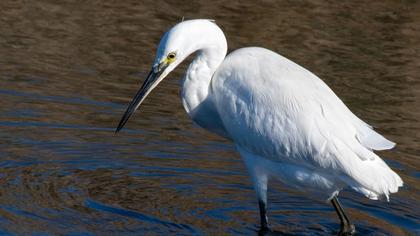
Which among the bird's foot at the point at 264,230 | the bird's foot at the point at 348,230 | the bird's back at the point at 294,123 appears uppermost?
the bird's back at the point at 294,123

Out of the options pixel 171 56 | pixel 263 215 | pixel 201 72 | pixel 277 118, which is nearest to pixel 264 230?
pixel 263 215

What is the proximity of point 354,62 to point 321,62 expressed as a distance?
391 millimetres

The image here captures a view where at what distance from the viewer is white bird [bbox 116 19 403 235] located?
747cm

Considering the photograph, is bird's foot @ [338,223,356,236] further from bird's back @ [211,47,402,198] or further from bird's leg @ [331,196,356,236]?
bird's back @ [211,47,402,198]

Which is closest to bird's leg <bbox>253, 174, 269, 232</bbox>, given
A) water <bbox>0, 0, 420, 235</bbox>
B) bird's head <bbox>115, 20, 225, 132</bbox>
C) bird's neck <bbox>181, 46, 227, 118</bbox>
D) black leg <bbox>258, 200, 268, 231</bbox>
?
black leg <bbox>258, 200, 268, 231</bbox>

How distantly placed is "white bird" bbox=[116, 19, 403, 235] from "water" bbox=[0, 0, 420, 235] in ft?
1.87

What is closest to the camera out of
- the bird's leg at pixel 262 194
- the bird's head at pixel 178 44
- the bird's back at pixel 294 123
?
the bird's back at pixel 294 123

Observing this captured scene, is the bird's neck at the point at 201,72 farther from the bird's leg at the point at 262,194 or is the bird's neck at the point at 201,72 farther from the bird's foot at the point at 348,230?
the bird's foot at the point at 348,230

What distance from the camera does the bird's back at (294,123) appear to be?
743cm

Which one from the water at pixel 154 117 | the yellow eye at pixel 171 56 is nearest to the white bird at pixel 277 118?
the yellow eye at pixel 171 56

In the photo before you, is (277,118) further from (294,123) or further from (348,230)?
(348,230)

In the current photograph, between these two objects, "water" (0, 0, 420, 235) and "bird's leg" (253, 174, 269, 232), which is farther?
Result: "water" (0, 0, 420, 235)

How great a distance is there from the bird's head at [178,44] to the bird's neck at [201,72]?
4.0 inches

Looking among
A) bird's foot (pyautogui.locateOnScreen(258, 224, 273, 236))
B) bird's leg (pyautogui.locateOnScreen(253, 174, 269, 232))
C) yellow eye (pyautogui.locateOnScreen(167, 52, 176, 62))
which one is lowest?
bird's foot (pyautogui.locateOnScreen(258, 224, 273, 236))
